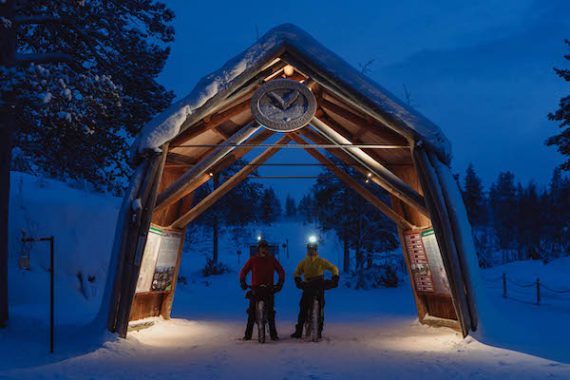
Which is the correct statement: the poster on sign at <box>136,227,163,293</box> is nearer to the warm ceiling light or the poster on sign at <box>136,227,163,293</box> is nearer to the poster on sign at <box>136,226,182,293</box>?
the poster on sign at <box>136,226,182,293</box>

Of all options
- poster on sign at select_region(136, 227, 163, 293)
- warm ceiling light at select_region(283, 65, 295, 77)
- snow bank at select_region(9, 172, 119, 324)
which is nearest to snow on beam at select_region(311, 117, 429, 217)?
warm ceiling light at select_region(283, 65, 295, 77)

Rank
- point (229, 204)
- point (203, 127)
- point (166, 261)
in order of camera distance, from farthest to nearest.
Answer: point (229, 204), point (166, 261), point (203, 127)

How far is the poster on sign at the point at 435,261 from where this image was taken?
11633 millimetres

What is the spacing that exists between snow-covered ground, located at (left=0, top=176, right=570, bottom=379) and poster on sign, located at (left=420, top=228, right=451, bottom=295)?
3.09ft

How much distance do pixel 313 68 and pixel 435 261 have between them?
492 centimetres

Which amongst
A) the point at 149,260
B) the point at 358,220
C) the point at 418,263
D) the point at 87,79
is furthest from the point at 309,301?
the point at 358,220

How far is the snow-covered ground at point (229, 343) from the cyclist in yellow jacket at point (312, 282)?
20.1 inches

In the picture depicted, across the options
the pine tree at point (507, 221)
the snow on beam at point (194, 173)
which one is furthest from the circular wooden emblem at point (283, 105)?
the pine tree at point (507, 221)

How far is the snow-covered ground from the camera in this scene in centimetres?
731

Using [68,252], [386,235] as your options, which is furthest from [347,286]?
[68,252]

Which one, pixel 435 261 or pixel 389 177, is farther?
pixel 435 261

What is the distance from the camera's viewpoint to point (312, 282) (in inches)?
418

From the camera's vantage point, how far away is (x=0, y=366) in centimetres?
785

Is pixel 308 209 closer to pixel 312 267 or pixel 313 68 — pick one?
pixel 312 267
